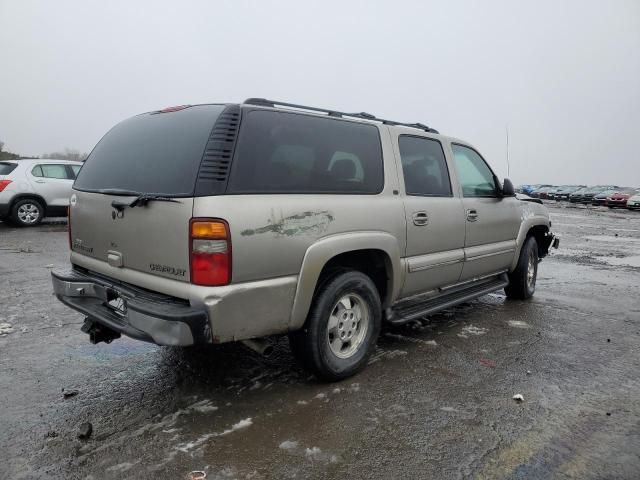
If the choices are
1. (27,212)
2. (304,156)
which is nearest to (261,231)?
(304,156)

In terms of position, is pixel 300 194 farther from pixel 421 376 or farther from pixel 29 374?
pixel 29 374

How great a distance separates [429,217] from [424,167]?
0.49 m

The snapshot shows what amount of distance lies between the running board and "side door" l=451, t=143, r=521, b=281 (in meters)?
0.13

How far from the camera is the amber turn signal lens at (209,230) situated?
2.62m

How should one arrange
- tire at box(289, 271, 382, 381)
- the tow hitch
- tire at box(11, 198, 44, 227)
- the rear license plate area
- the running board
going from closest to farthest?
1. the rear license plate area
2. tire at box(289, 271, 382, 381)
3. the tow hitch
4. the running board
5. tire at box(11, 198, 44, 227)

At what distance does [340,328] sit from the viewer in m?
3.42

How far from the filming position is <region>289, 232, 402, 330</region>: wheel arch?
3.00 m

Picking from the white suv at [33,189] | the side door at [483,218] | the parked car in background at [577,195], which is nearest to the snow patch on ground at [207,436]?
the side door at [483,218]

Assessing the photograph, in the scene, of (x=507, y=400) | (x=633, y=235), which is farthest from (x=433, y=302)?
(x=633, y=235)

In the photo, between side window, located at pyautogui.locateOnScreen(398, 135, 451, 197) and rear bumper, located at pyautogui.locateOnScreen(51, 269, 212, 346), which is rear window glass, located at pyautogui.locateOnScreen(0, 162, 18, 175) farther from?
side window, located at pyautogui.locateOnScreen(398, 135, 451, 197)

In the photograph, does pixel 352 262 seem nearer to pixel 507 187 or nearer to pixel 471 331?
pixel 471 331

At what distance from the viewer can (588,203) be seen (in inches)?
1499

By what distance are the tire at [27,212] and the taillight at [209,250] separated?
10973 mm

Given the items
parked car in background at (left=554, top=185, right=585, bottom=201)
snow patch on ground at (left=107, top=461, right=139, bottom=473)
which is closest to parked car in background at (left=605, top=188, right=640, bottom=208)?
parked car in background at (left=554, top=185, right=585, bottom=201)
